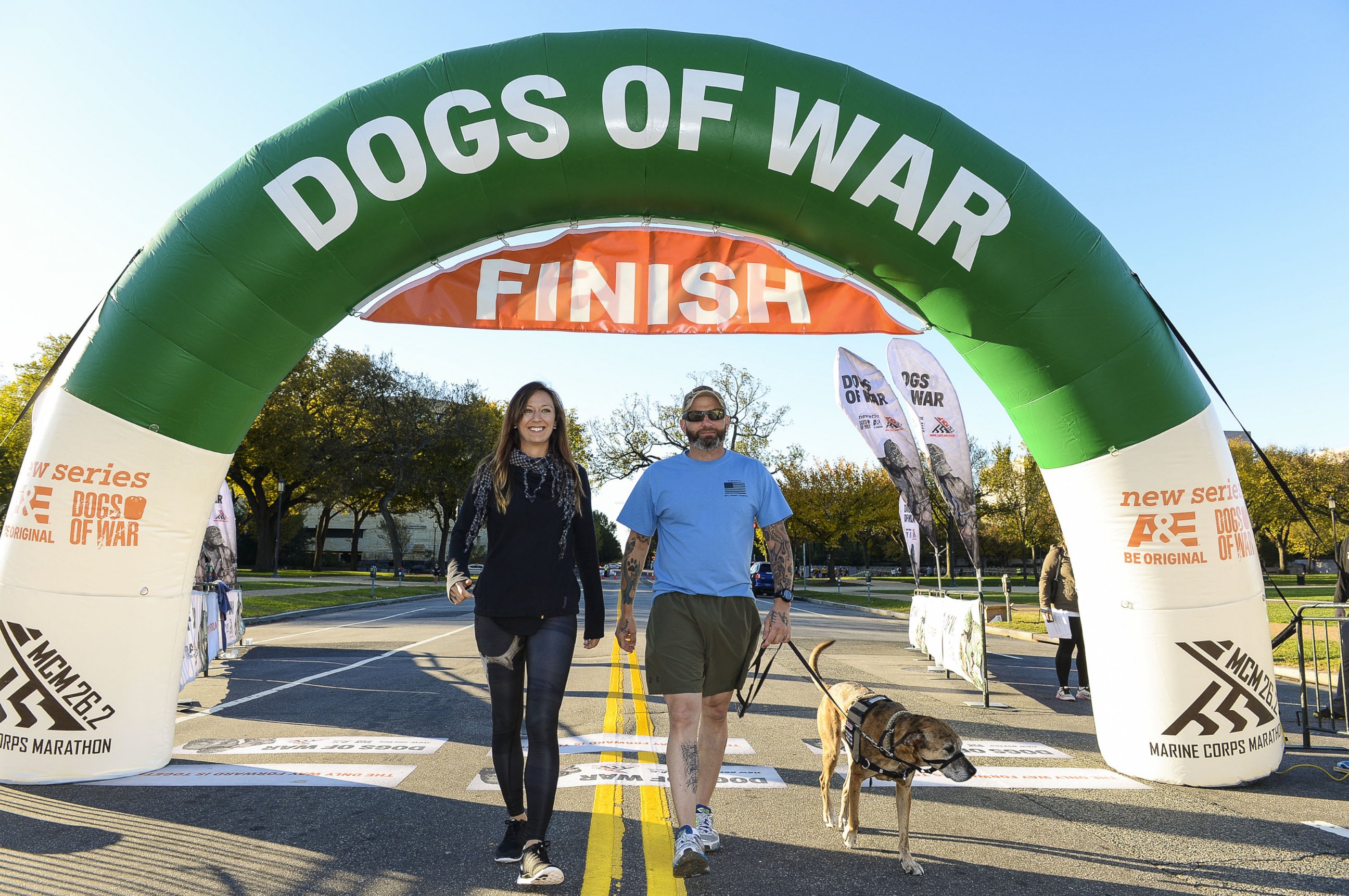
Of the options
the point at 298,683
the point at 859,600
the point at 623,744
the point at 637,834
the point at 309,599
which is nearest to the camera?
the point at 637,834

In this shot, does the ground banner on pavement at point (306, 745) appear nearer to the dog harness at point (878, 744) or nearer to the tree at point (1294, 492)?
the dog harness at point (878, 744)

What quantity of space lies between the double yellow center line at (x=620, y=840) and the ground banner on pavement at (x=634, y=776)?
4.4 inches

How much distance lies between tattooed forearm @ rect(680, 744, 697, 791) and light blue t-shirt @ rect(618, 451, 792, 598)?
729mm

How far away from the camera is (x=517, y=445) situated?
166 inches

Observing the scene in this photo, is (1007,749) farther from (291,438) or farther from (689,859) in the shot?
(291,438)

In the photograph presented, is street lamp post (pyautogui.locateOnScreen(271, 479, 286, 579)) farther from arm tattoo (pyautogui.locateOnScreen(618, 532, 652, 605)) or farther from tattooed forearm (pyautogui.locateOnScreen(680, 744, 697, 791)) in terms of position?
tattooed forearm (pyautogui.locateOnScreen(680, 744, 697, 791))

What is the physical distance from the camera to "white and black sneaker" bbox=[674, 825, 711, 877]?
11.7 ft

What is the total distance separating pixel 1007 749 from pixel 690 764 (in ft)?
12.1

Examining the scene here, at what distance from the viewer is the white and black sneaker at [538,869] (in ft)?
11.5

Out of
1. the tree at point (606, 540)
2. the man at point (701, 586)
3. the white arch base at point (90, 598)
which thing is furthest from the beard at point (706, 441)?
the tree at point (606, 540)

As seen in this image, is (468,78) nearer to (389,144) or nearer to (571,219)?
(389,144)

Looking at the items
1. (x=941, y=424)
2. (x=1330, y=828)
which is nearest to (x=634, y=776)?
(x=1330, y=828)

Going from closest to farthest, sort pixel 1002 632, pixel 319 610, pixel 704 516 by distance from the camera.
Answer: pixel 704 516 → pixel 1002 632 → pixel 319 610

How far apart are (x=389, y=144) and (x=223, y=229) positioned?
128 cm
